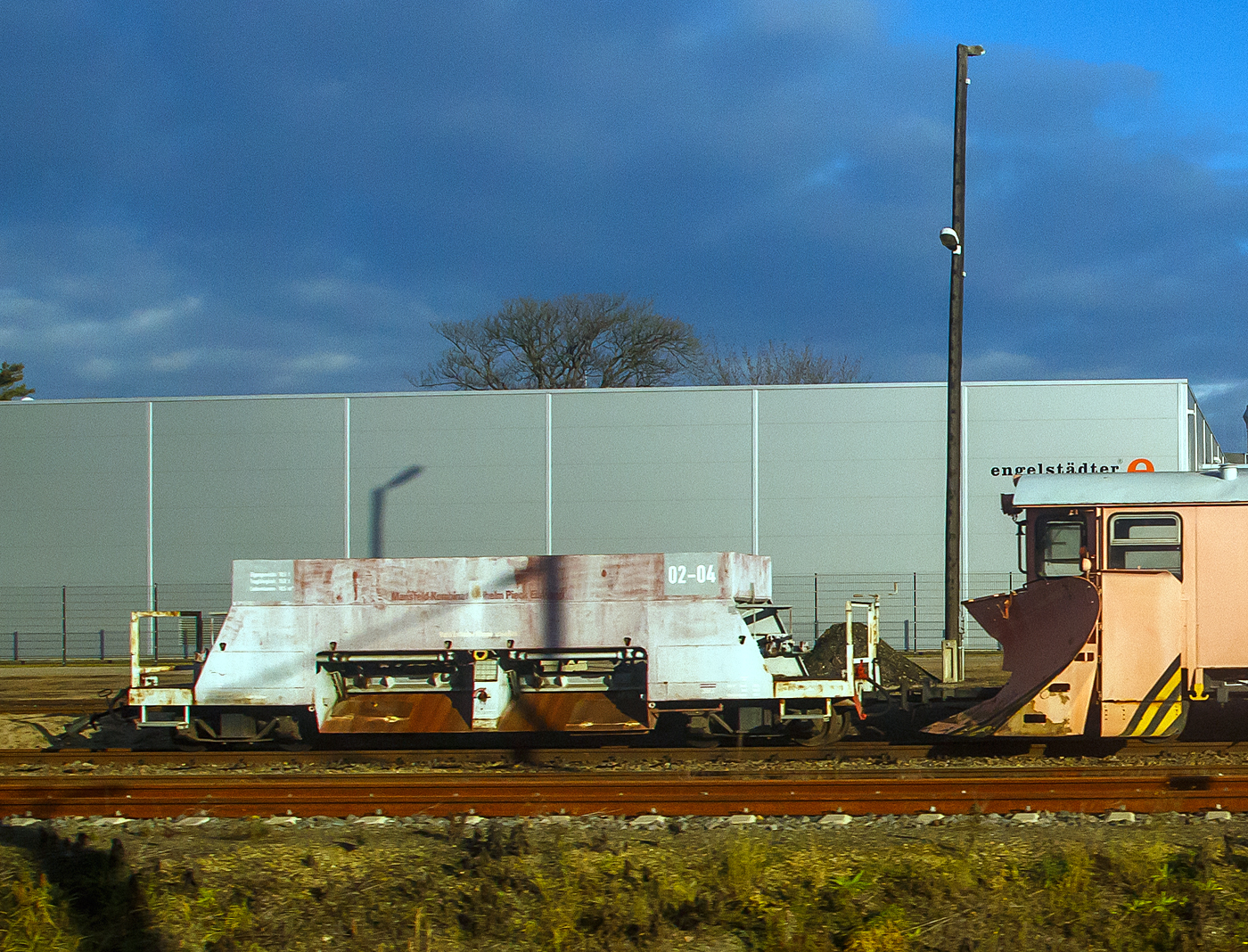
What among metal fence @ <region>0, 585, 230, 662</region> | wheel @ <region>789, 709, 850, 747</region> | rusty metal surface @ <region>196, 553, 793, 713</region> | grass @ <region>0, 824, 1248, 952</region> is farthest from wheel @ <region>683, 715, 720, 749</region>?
metal fence @ <region>0, 585, 230, 662</region>

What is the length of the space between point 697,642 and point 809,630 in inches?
627

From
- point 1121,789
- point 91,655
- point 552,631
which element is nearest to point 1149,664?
point 1121,789

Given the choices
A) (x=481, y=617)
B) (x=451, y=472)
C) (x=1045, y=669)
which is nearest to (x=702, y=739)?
(x=481, y=617)

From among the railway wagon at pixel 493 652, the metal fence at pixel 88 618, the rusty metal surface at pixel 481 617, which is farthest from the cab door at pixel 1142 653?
the metal fence at pixel 88 618

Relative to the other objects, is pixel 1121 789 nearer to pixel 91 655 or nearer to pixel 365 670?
pixel 365 670

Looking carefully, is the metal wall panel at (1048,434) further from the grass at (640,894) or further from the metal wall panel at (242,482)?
the grass at (640,894)

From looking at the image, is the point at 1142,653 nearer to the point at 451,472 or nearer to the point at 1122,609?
the point at 1122,609

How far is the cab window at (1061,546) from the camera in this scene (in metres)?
10.9

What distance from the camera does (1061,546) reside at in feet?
36.2

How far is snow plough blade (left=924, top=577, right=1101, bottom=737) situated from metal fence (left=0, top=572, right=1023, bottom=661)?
1461 centimetres

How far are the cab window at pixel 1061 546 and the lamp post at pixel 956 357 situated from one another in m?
4.48

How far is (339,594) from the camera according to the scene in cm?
1109

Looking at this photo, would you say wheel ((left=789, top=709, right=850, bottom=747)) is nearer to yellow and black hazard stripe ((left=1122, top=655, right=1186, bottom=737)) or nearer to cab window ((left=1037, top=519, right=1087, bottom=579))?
cab window ((left=1037, top=519, right=1087, bottom=579))

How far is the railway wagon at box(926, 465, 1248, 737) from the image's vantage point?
32.8 ft
